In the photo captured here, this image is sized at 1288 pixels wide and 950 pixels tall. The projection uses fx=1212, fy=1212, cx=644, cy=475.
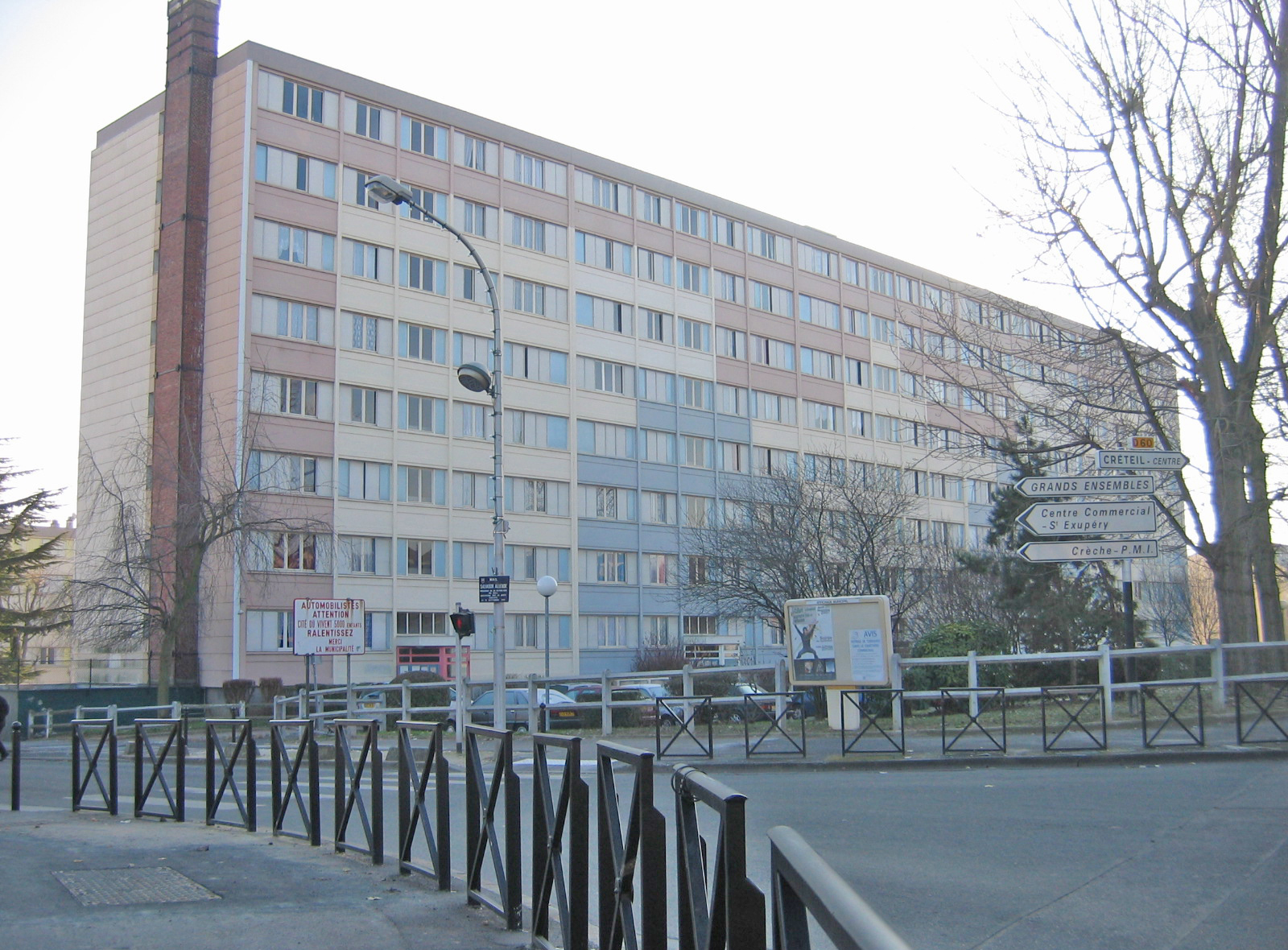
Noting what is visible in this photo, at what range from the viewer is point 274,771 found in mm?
10359

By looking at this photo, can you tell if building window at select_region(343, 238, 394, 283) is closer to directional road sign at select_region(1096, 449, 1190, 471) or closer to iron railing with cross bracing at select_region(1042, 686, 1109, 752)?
iron railing with cross bracing at select_region(1042, 686, 1109, 752)

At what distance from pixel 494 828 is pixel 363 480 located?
46018 millimetres

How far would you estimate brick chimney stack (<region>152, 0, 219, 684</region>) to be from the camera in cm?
4888

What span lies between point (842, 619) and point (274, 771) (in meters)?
11.4

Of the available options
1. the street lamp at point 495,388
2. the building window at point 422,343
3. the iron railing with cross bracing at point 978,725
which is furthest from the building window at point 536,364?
the iron railing with cross bracing at point 978,725

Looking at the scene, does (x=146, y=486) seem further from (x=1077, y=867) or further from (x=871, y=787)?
(x=1077, y=867)

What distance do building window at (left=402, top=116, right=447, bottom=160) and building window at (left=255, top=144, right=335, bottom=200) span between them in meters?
4.30

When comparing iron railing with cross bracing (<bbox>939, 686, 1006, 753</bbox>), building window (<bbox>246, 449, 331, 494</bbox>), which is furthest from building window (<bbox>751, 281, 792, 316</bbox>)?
iron railing with cross bracing (<bbox>939, 686, 1006, 753</bbox>)

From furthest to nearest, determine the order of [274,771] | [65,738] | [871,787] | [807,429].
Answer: [807,429]
[65,738]
[871,787]
[274,771]

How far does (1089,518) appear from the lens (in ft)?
48.9

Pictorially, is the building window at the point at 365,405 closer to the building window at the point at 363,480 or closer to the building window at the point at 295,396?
the building window at the point at 295,396

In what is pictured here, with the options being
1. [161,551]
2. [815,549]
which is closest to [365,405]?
[161,551]

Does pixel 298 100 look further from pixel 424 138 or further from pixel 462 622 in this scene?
pixel 462 622

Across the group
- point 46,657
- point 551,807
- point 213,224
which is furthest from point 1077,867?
point 46,657
